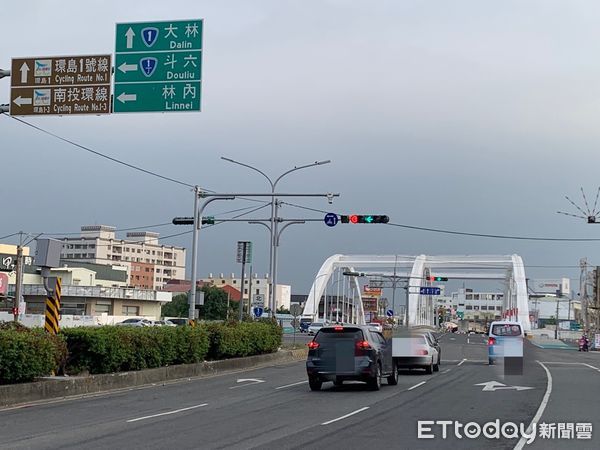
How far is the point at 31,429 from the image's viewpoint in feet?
45.5

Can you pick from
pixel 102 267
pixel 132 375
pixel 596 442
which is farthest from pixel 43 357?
pixel 102 267

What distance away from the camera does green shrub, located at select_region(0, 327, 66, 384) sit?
17688 mm

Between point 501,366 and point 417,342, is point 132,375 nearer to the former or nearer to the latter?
point 417,342

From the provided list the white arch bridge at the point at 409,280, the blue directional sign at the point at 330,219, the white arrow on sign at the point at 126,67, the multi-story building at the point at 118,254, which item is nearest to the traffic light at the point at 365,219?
the blue directional sign at the point at 330,219

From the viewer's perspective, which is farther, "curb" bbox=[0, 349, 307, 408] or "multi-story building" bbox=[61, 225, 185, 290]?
"multi-story building" bbox=[61, 225, 185, 290]

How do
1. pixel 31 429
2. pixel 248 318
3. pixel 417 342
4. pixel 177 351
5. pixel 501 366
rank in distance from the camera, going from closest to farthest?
1. pixel 31 429
2. pixel 177 351
3. pixel 417 342
4. pixel 501 366
5. pixel 248 318

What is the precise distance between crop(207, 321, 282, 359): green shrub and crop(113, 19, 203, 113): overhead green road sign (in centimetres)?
1158

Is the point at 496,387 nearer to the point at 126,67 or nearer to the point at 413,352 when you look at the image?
the point at 413,352

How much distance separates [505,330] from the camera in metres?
34.8

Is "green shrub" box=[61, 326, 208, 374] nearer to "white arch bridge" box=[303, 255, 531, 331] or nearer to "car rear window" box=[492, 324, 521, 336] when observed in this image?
"car rear window" box=[492, 324, 521, 336]

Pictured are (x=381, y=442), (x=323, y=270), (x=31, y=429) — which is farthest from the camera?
(x=323, y=270)

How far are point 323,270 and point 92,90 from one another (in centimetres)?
10668

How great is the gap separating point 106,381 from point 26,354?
3651 mm

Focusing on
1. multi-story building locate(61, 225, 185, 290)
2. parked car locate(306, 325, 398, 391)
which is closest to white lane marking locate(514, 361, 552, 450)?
parked car locate(306, 325, 398, 391)
